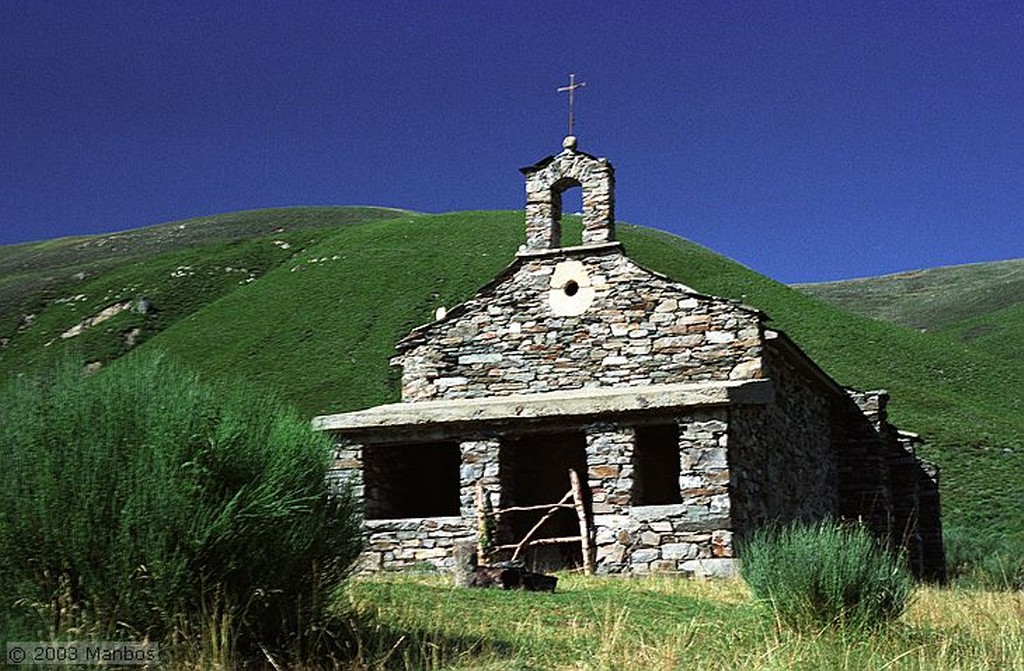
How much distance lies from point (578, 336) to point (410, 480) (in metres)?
3.77

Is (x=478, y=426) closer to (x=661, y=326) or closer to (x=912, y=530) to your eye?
(x=661, y=326)

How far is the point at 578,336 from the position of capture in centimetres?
1914

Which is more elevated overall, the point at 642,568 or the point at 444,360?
the point at 444,360

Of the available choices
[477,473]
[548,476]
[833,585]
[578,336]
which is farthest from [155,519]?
[548,476]

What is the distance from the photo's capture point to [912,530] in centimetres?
2200

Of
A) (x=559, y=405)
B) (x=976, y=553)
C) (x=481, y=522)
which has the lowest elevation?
(x=976, y=553)

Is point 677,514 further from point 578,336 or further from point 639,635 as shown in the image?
point 639,635

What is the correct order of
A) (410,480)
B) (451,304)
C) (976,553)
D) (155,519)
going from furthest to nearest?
(451,304) < (976,553) < (410,480) < (155,519)

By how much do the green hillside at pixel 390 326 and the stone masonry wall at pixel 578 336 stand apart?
15381mm

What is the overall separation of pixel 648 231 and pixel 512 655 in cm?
7032

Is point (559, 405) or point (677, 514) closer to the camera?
point (677, 514)

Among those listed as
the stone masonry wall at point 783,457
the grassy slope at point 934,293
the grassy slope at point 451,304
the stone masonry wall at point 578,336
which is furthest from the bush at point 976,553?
the grassy slope at point 934,293

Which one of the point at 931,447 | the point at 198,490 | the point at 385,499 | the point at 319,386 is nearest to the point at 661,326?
the point at 385,499

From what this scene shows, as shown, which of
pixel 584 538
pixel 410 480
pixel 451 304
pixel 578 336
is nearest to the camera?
pixel 584 538
